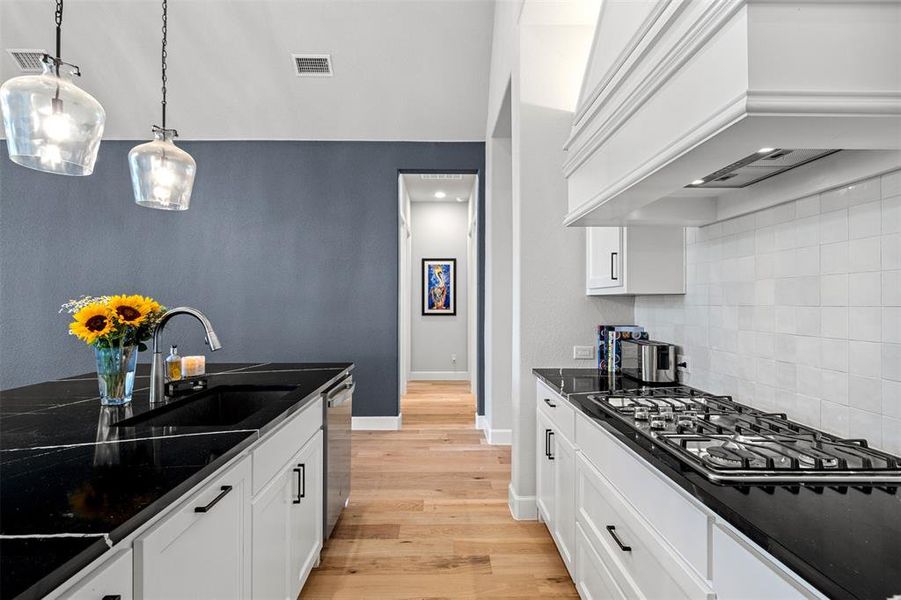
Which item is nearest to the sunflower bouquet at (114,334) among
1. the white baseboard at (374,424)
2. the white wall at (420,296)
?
the white baseboard at (374,424)

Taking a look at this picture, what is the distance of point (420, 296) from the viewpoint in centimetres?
820

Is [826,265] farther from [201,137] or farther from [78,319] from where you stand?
[201,137]

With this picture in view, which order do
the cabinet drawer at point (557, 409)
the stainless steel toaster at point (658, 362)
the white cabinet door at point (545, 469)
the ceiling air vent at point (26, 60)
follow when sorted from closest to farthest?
the cabinet drawer at point (557, 409) → the stainless steel toaster at point (658, 362) → the white cabinet door at point (545, 469) → the ceiling air vent at point (26, 60)

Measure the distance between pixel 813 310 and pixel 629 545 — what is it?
3.07 ft

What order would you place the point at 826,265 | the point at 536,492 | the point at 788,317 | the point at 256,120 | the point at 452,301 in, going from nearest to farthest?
the point at 826,265 < the point at 788,317 < the point at 536,492 < the point at 256,120 < the point at 452,301

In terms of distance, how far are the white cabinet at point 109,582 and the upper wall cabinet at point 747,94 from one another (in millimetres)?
1366

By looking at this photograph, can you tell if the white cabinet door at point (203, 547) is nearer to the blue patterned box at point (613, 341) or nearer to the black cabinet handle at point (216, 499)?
the black cabinet handle at point (216, 499)

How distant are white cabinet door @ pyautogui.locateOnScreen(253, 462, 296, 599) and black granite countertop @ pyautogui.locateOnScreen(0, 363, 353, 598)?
25 cm

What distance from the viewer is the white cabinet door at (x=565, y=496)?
2.01 m

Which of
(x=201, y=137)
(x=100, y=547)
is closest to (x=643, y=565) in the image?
(x=100, y=547)

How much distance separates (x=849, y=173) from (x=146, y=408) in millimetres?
2316

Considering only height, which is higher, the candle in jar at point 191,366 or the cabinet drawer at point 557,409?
the candle in jar at point 191,366

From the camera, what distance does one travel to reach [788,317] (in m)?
1.65

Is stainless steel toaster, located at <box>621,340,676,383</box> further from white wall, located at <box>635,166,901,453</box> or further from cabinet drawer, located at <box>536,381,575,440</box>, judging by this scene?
cabinet drawer, located at <box>536,381,575,440</box>
